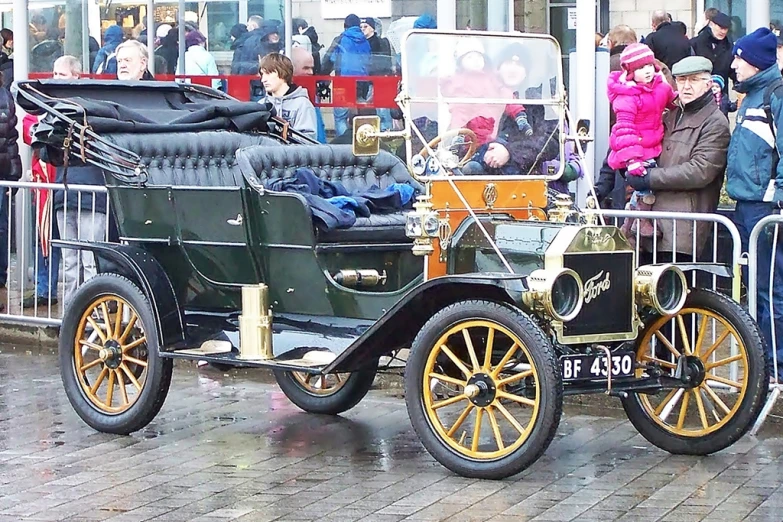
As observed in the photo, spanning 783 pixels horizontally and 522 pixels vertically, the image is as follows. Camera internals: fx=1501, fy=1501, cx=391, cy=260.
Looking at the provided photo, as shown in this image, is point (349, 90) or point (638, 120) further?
point (349, 90)

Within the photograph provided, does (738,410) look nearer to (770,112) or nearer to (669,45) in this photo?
(770,112)

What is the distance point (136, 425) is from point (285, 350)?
0.83m

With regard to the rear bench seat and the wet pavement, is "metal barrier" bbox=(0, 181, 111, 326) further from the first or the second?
the rear bench seat

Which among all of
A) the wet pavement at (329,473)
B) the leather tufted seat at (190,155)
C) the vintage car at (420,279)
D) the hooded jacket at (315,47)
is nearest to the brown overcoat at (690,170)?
the vintage car at (420,279)

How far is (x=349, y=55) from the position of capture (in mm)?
12234

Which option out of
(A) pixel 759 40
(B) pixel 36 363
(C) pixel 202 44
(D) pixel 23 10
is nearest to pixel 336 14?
(C) pixel 202 44

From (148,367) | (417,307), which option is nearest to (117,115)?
(148,367)

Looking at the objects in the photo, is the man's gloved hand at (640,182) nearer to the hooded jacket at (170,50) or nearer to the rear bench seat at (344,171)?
the rear bench seat at (344,171)

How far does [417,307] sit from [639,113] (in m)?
2.42

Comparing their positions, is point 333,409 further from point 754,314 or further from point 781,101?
point 781,101

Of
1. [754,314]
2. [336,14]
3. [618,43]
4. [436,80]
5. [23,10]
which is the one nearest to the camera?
[436,80]

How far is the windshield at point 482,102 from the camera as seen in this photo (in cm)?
651

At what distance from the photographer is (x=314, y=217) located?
6.64 meters

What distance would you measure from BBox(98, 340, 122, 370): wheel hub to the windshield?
177cm
